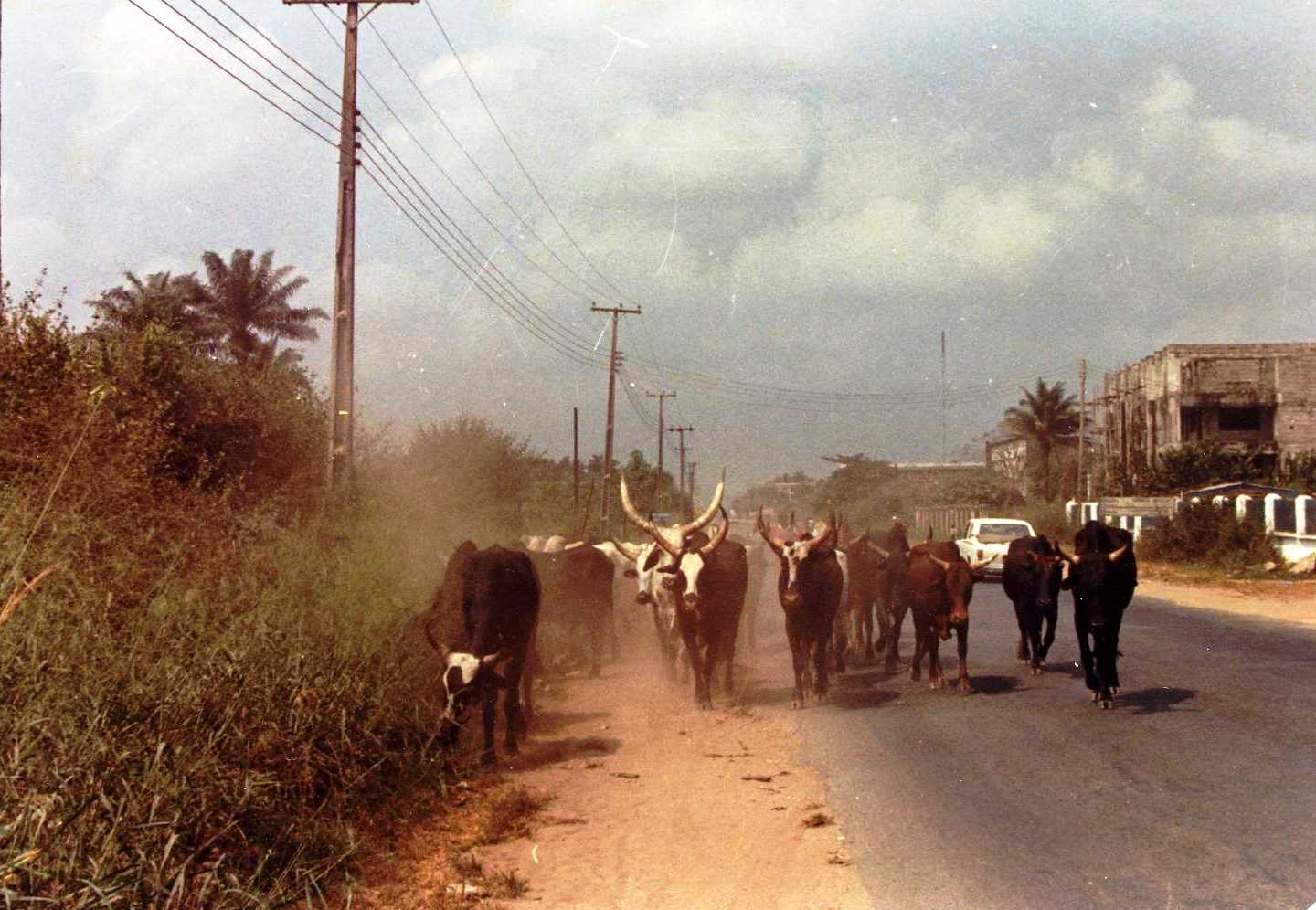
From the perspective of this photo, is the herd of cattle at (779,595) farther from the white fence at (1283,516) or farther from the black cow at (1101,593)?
the white fence at (1283,516)

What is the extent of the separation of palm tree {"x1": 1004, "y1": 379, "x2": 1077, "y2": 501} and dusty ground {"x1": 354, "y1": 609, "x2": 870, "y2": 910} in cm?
6144

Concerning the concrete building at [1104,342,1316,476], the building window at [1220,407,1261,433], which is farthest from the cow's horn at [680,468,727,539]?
the building window at [1220,407,1261,433]

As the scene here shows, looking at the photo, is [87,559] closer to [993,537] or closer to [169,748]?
[169,748]

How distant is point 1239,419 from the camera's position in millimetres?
54250

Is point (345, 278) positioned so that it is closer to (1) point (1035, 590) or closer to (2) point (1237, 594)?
(1) point (1035, 590)

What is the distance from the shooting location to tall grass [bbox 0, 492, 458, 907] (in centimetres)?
432

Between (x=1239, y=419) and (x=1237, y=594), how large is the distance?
31.7 metres

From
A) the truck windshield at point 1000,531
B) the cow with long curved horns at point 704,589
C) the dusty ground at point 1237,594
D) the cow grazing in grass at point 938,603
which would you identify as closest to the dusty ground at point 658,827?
the cow with long curved horns at point 704,589

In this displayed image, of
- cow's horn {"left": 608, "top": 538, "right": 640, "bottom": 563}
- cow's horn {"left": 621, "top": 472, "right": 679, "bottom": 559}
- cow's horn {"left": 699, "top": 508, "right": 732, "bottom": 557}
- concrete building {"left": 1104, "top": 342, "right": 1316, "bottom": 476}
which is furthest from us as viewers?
concrete building {"left": 1104, "top": 342, "right": 1316, "bottom": 476}

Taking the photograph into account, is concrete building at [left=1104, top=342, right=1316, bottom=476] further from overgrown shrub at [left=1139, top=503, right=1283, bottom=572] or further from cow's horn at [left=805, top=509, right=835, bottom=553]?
cow's horn at [left=805, top=509, right=835, bottom=553]

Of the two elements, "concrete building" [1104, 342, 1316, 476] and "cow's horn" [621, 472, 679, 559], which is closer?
"cow's horn" [621, 472, 679, 559]

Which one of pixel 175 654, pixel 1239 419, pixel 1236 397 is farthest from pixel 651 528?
pixel 1239 419

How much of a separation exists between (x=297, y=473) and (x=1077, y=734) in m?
11.6

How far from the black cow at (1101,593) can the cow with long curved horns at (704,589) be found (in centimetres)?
335
